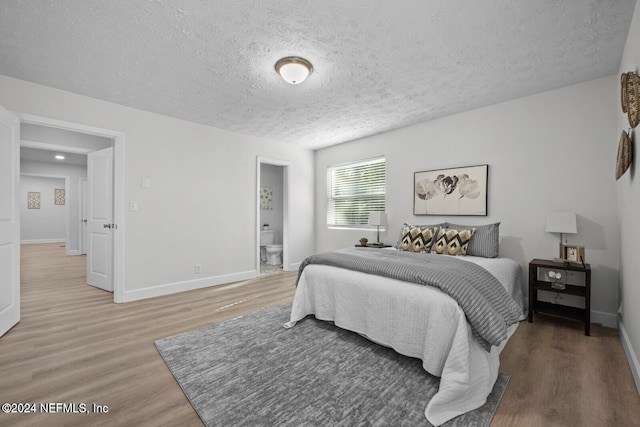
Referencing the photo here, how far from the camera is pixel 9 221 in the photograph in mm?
2674

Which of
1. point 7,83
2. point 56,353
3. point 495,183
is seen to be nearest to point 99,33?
point 7,83

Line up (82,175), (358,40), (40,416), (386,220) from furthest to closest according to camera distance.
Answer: (82,175)
(386,220)
(358,40)
(40,416)

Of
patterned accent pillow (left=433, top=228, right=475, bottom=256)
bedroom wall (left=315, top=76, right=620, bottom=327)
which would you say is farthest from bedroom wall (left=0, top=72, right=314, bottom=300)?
patterned accent pillow (left=433, top=228, right=475, bottom=256)

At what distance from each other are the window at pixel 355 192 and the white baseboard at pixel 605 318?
281cm

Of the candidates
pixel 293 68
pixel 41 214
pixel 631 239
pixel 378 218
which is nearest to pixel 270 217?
pixel 378 218

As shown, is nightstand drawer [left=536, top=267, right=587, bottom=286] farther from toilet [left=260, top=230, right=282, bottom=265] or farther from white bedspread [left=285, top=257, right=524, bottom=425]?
toilet [left=260, top=230, right=282, bottom=265]

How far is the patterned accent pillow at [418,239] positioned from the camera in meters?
3.53

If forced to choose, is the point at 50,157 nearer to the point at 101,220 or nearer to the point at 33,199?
the point at 33,199

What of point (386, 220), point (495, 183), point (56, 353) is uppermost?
point (495, 183)

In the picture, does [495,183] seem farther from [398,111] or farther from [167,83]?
[167,83]

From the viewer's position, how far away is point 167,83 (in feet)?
9.57

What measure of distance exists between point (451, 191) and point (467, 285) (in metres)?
2.21

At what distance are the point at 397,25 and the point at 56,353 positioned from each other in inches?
144

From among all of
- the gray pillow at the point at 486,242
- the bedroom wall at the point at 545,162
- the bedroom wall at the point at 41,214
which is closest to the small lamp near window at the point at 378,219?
the bedroom wall at the point at 545,162
